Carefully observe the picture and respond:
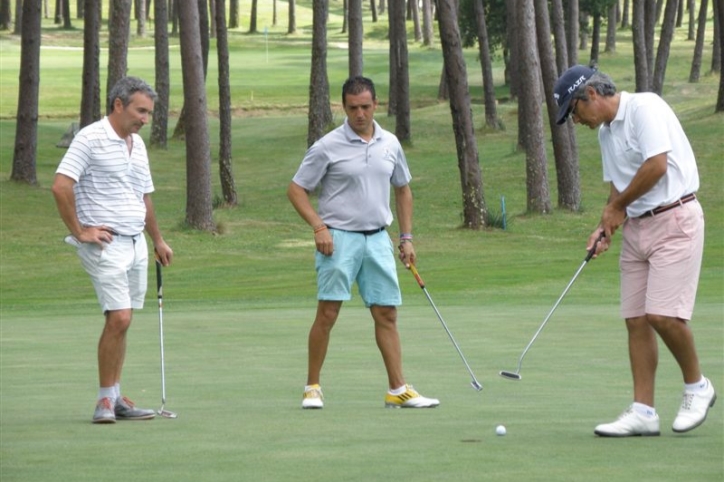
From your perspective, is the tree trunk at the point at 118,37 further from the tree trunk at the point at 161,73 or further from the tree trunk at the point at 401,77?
the tree trunk at the point at 161,73

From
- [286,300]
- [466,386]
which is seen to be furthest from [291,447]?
[286,300]

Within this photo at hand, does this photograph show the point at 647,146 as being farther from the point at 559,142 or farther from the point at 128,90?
the point at 559,142

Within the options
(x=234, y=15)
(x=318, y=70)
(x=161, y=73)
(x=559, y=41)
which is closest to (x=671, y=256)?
(x=318, y=70)

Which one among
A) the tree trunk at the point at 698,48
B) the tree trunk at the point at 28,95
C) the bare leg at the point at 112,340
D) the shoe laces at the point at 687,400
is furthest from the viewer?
the tree trunk at the point at 698,48

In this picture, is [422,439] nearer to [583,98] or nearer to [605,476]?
[605,476]

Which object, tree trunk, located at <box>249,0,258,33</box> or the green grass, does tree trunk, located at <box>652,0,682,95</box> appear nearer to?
the green grass

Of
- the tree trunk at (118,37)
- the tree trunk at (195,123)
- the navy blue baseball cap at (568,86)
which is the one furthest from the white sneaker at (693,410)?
the tree trunk at (118,37)

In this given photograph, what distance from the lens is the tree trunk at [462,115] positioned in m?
29.5

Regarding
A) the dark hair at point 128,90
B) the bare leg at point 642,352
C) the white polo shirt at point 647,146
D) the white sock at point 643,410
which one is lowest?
the white sock at point 643,410

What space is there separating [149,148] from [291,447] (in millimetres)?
44258

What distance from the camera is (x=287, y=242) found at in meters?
29.8

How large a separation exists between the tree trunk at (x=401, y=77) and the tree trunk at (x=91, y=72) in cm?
1020

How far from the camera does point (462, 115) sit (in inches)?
1195

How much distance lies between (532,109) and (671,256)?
81.8 ft
